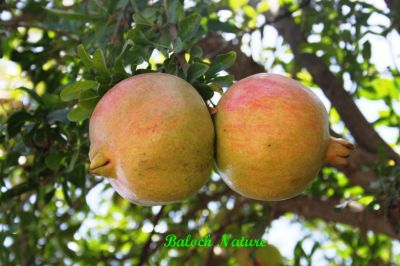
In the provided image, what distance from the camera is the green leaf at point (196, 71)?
1388mm

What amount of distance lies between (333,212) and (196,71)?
60.7 inches

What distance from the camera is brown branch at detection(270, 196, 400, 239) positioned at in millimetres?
2525

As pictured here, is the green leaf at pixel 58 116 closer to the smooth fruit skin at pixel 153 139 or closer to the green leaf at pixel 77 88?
the green leaf at pixel 77 88

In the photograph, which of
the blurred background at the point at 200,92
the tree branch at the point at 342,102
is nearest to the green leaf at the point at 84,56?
the blurred background at the point at 200,92

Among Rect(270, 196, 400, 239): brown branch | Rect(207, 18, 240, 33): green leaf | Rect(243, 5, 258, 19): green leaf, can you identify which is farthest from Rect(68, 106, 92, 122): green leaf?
Rect(243, 5, 258, 19): green leaf

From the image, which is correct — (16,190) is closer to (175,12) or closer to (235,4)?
(175,12)

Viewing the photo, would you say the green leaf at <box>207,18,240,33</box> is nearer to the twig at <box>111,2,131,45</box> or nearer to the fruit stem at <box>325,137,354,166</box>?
the twig at <box>111,2,131,45</box>

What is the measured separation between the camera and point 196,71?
4.64 ft

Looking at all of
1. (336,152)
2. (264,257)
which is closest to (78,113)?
(336,152)

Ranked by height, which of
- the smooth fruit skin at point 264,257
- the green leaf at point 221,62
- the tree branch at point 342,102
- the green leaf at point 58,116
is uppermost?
the green leaf at point 221,62

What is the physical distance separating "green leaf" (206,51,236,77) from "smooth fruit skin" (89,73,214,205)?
0.70ft

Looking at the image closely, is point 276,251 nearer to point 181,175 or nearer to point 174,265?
point 174,265

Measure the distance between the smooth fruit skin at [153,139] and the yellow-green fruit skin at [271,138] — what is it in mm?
59

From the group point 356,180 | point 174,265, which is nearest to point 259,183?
point 356,180
